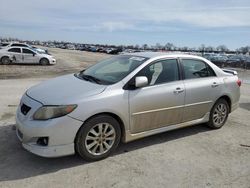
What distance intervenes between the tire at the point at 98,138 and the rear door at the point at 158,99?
1.13 ft

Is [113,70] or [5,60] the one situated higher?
[5,60]

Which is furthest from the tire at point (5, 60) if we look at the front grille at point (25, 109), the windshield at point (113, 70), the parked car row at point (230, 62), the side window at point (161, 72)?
the parked car row at point (230, 62)

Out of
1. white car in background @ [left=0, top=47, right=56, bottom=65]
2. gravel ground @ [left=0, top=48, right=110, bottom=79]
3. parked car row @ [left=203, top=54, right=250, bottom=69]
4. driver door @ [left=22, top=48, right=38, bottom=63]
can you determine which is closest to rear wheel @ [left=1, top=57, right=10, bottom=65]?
white car in background @ [left=0, top=47, right=56, bottom=65]

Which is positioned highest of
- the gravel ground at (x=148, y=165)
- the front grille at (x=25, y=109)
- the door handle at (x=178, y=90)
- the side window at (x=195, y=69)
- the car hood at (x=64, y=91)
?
the side window at (x=195, y=69)

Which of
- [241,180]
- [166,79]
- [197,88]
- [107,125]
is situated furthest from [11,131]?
[241,180]

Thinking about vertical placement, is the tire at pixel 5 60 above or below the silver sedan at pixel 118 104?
above

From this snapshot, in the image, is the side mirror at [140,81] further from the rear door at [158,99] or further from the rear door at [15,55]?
the rear door at [15,55]

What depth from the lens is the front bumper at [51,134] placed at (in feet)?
13.1

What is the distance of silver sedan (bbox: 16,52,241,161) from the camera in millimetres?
4062

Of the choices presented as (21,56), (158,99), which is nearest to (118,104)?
(158,99)

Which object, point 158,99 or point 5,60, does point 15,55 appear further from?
point 158,99

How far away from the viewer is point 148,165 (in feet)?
14.2

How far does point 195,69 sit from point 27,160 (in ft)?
11.2

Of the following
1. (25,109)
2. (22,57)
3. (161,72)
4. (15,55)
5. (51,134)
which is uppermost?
(15,55)
